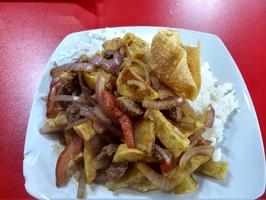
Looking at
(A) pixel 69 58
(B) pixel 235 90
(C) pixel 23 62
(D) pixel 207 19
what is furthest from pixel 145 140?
(D) pixel 207 19

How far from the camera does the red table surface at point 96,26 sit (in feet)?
5.82

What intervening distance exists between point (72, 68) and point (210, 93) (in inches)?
21.3

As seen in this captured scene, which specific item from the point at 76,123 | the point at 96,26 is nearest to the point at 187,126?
the point at 76,123

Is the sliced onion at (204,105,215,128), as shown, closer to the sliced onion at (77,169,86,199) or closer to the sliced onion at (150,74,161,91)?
the sliced onion at (150,74,161,91)

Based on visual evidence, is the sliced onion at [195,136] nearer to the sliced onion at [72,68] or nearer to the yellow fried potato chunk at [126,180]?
the yellow fried potato chunk at [126,180]

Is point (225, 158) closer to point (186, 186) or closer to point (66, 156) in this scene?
point (186, 186)

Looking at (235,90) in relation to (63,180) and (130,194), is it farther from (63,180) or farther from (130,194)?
(63,180)

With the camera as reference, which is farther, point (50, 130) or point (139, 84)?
point (50, 130)

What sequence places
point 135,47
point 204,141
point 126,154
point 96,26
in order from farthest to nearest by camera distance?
Answer: point 96,26
point 135,47
point 204,141
point 126,154

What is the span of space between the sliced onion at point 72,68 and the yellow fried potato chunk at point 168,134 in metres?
0.30

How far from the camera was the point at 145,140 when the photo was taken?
1188 mm

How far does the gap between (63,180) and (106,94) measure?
0.31 metres

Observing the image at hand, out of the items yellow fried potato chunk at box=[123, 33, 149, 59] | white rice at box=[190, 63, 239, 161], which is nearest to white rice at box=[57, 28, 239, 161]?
white rice at box=[190, 63, 239, 161]

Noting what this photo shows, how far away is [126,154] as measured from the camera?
3.84 feet
